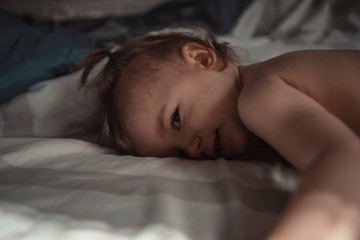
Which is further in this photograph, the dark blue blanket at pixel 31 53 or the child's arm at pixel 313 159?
the dark blue blanket at pixel 31 53

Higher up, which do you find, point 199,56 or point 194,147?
point 199,56

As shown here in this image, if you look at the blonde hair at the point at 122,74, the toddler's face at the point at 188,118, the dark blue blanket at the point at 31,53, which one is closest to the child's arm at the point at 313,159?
the toddler's face at the point at 188,118

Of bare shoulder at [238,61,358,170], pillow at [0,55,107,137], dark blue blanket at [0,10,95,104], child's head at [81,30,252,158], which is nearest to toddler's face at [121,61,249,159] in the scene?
child's head at [81,30,252,158]

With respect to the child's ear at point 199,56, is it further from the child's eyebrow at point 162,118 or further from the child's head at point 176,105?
the child's eyebrow at point 162,118

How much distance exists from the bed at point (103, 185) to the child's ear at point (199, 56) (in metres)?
0.23

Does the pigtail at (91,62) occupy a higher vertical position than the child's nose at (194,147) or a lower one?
higher

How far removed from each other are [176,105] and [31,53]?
0.57m

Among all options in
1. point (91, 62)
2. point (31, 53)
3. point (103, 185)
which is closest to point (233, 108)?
point (103, 185)

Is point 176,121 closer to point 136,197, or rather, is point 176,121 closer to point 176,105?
point 176,105

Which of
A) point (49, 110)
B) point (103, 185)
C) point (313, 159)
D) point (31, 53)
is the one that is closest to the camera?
point (313, 159)

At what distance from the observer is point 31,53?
1.08m

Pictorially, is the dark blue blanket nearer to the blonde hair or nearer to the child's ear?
the blonde hair

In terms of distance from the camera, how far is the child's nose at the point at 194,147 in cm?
76

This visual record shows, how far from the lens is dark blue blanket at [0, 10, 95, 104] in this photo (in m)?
1.03
